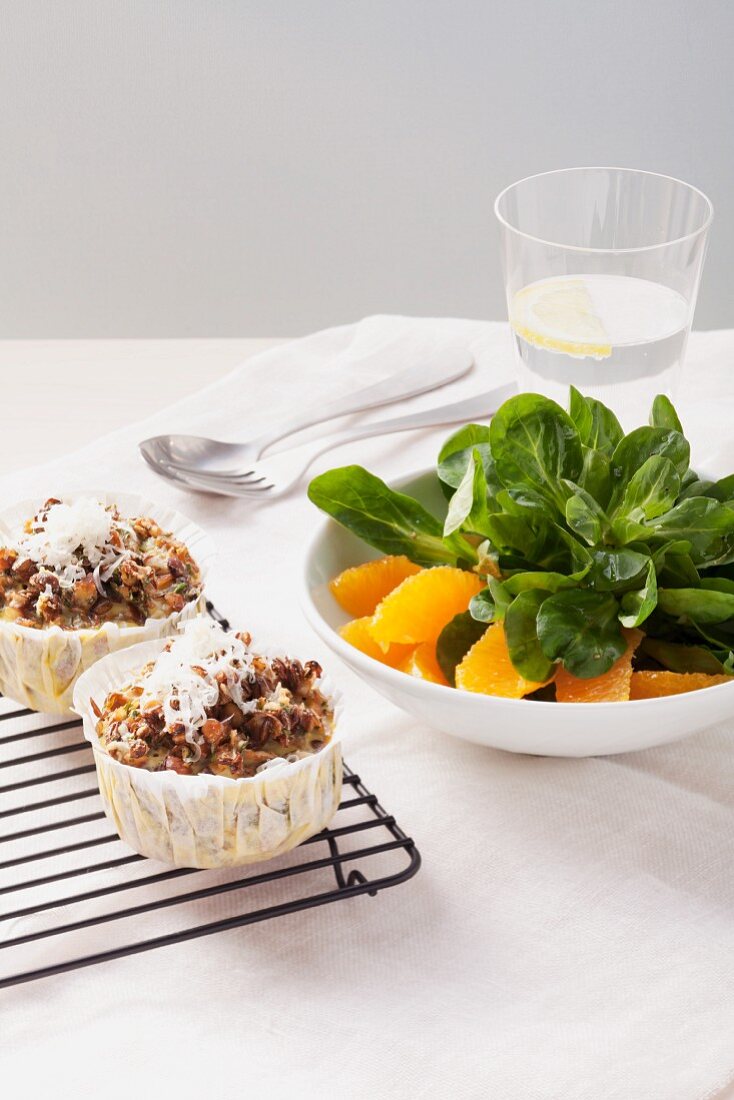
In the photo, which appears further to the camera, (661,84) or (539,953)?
(661,84)

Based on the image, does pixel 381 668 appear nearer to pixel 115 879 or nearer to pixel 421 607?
pixel 421 607

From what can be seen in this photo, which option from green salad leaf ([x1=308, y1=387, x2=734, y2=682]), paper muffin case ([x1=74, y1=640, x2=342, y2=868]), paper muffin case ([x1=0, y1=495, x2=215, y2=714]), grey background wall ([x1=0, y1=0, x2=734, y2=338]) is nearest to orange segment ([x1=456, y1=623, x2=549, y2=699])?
green salad leaf ([x1=308, y1=387, x2=734, y2=682])

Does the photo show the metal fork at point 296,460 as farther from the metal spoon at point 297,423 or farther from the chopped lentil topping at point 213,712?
the chopped lentil topping at point 213,712

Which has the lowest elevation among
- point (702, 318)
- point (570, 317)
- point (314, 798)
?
point (702, 318)

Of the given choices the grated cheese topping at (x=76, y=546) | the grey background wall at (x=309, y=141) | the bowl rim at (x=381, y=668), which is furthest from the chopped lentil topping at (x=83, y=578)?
the grey background wall at (x=309, y=141)

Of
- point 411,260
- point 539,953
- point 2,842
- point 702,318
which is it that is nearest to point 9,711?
point 2,842

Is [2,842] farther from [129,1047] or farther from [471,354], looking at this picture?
[471,354]

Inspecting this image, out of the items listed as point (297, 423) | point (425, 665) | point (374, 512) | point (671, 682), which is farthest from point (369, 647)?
point (297, 423)
